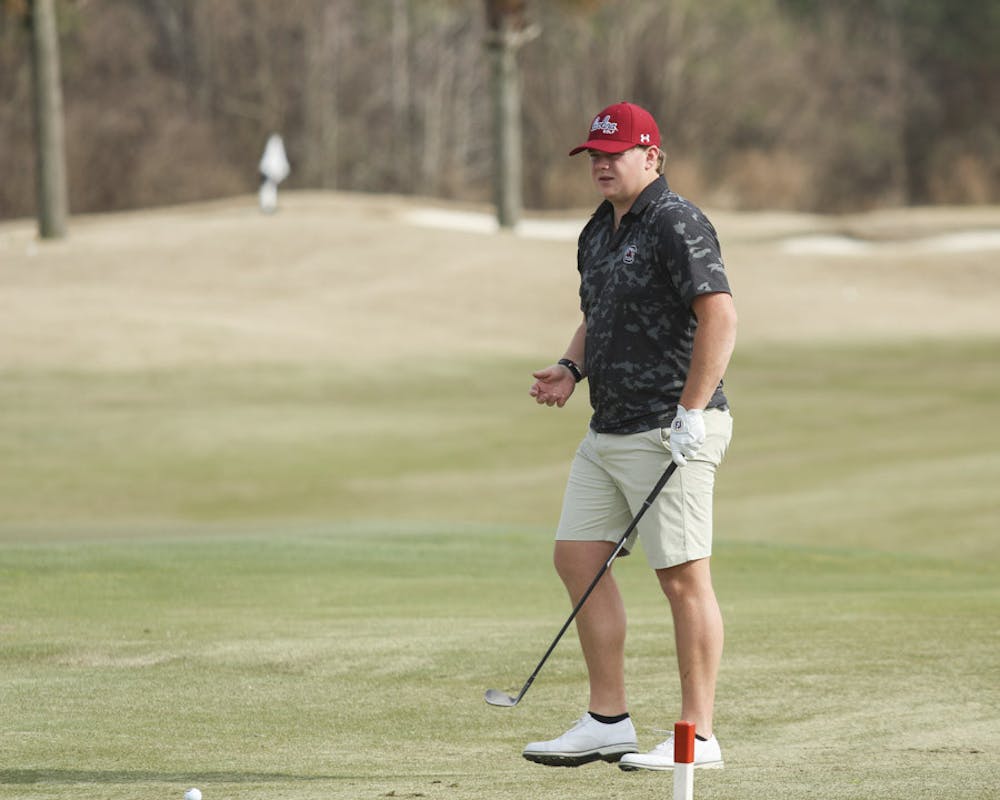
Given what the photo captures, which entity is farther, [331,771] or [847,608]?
[847,608]

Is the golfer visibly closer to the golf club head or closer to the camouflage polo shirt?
the camouflage polo shirt

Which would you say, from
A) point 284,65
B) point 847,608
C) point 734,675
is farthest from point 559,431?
point 284,65

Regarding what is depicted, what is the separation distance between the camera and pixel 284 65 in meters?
50.0

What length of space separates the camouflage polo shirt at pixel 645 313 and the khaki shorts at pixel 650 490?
0.06 m

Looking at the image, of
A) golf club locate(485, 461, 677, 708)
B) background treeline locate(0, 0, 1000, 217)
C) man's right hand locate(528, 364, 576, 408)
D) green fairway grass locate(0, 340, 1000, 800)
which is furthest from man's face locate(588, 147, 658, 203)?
background treeline locate(0, 0, 1000, 217)

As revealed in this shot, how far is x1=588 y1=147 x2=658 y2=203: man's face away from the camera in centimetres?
563

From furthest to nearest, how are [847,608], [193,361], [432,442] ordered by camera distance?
[193,361], [432,442], [847,608]

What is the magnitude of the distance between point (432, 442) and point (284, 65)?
115 ft

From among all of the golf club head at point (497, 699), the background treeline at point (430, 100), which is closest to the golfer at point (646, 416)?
the golf club head at point (497, 699)

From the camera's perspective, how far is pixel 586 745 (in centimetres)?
552

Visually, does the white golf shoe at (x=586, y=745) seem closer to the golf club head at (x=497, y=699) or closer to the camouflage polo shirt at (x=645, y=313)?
the golf club head at (x=497, y=699)

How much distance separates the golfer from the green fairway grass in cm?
33

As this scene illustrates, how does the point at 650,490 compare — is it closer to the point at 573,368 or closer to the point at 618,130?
the point at 573,368

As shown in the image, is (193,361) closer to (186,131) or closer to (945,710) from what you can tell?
(945,710)
